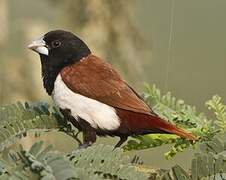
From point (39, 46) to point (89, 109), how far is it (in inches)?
7.6

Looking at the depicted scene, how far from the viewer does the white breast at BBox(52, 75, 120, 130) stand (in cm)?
129

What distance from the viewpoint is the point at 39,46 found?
140cm

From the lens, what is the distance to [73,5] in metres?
2.73

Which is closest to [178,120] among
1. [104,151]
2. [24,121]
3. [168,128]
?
[168,128]

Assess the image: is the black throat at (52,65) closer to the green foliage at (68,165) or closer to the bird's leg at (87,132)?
the bird's leg at (87,132)

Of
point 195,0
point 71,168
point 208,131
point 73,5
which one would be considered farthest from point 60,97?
point 195,0

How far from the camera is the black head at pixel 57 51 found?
1401mm

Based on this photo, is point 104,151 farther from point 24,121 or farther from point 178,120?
point 178,120

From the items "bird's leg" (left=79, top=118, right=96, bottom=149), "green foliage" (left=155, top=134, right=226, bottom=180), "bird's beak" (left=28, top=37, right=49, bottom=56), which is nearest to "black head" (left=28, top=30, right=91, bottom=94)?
"bird's beak" (left=28, top=37, right=49, bottom=56)

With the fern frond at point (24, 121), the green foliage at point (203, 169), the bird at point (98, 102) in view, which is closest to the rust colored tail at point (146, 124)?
the bird at point (98, 102)

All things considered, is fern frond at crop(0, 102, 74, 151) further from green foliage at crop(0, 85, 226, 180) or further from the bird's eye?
the bird's eye

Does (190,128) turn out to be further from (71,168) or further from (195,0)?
(195,0)

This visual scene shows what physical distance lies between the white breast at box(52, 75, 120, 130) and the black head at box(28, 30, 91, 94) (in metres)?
0.09

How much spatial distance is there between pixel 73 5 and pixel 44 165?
2.07 meters
